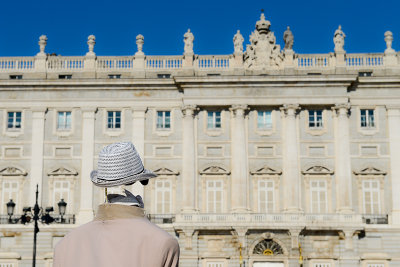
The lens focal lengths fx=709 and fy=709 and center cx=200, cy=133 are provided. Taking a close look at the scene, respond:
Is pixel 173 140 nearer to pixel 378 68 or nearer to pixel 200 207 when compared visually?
pixel 200 207

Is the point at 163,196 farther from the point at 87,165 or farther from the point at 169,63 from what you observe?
the point at 169,63

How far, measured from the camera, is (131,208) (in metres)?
2.66

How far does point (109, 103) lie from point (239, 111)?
688 cm

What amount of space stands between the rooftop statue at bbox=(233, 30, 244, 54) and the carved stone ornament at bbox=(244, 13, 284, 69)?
38 cm

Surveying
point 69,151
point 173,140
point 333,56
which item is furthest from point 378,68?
point 69,151

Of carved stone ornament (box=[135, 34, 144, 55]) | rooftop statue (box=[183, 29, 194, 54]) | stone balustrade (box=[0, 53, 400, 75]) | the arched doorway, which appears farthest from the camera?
carved stone ornament (box=[135, 34, 144, 55])

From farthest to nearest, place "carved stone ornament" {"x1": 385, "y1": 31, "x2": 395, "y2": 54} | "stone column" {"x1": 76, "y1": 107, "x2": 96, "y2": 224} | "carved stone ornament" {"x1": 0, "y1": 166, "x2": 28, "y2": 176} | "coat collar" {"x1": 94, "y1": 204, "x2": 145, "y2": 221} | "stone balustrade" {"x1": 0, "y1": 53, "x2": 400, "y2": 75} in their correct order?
"carved stone ornament" {"x1": 385, "y1": 31, "x2": 395, "y2": 54} < "stone balustrade" {"x1": 0, "y1": 53, "x2": 400, "y2": 75} < "carved stone ornament" {"x1": 0, "y1": 166, "x2": 28, "y2": 176} < "stone column" {"x1": 76, "y1": 107, "x2": 96, "y2": 224} < "coat collar" {"x1": 94, "y1": 204, "x2": 145, "y2": 221}

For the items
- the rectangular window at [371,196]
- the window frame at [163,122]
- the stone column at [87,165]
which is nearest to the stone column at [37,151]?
the stone column at [87,165]

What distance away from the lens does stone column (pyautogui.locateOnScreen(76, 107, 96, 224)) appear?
36156 millimetres

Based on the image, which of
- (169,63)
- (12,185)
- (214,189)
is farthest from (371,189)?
(12,185)

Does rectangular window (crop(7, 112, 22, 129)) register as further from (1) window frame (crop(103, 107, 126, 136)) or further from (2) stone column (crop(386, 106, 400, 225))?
(2) stone column (crop(386, 106, 400, 225))

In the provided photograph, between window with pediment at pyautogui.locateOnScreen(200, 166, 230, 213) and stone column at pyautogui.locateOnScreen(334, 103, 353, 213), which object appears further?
window with pediment at pyautogui.locateOnScreen(200, 166, 230, 213)

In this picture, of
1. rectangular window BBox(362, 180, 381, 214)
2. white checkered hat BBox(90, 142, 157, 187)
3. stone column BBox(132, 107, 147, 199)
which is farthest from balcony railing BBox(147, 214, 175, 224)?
white checkered hat BBox(90, 142, 157, 187)

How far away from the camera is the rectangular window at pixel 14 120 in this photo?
3753cm
